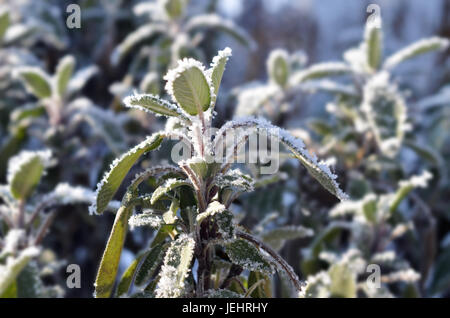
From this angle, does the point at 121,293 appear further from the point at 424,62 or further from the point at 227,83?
the point at 424,62

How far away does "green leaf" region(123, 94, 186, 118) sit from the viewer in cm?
82

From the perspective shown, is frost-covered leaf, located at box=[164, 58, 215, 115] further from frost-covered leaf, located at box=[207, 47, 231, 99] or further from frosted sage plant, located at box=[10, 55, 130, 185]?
frosted sage plant, located at box=[10, 55, 130, 185]

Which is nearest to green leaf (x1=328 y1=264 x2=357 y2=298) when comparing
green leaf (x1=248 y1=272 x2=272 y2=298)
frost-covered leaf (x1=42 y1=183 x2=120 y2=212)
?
green leaf (x1=248 y1=272 x2=272 y2=298)

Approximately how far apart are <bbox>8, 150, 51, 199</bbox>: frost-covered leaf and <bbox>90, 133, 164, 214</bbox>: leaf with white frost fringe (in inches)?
15.9

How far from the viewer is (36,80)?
1.74 meters

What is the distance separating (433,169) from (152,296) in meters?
1.37

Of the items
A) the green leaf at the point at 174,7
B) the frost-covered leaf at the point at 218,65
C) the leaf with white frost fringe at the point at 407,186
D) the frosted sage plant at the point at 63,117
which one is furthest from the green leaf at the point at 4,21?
the leaf with white frost fringe at the point at 407,186

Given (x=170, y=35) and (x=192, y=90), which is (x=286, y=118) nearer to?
(x=170, y=35)

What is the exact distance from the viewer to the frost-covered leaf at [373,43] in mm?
1763

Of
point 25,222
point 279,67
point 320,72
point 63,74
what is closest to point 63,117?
point 63,74

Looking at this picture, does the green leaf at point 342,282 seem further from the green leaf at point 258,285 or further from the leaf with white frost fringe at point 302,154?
the leaf with white frost fringe at point 302,154

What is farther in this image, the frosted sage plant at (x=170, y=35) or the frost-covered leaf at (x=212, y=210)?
the frosted sage plant at (x=170, y=35)

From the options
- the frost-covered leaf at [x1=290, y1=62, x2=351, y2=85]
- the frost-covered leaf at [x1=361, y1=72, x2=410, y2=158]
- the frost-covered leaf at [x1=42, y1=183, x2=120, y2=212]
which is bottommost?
the frost-covered leaf at [x1=42, y1=183, x2=120, y2=212]
